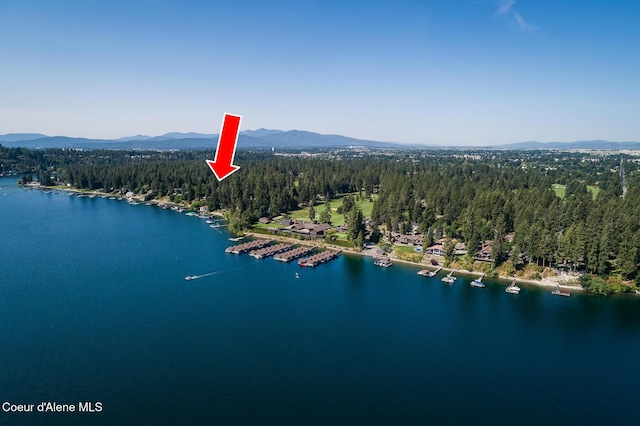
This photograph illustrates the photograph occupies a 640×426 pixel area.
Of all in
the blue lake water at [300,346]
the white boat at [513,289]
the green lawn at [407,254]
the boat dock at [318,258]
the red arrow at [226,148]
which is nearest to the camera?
the red arrow at [226,148]

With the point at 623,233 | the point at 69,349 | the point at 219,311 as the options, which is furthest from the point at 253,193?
the point at 623,233

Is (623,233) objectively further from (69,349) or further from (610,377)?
(69,349)

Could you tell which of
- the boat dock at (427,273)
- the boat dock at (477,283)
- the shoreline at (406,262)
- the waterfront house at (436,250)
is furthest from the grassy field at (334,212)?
the boat dock at (477,283)

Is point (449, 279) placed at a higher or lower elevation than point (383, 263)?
lower

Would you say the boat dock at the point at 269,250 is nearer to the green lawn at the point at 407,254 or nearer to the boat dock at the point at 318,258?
the boat dock at the point at 318,258

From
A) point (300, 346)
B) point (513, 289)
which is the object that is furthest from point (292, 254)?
point (513, 289)

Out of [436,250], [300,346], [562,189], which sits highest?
[562,189]

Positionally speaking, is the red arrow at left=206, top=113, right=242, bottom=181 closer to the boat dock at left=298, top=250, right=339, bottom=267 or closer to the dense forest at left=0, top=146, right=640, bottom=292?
the boat dock at left=298, top=250, right=339, bottom=267

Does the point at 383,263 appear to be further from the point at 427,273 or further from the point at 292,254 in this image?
the point at 292,254
